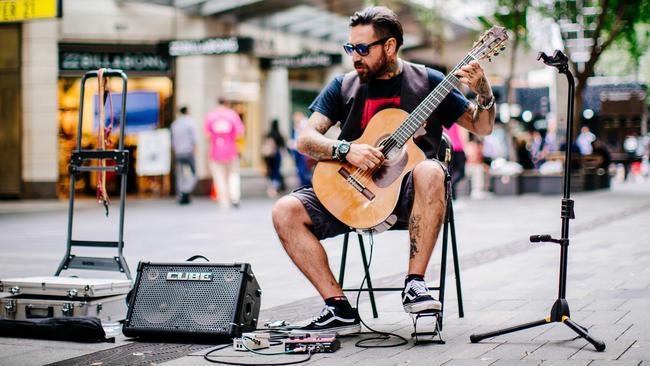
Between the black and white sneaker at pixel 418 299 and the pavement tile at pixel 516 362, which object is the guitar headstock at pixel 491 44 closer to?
the black and white sneaker at pixel 418 299

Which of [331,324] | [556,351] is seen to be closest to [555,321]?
[556,351]

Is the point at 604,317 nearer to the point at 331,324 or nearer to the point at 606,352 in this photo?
the point at 606,352

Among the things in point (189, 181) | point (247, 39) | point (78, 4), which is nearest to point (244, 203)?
point (189, 181)

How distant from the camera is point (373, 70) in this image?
17.5 ft

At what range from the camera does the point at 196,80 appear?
22266mm

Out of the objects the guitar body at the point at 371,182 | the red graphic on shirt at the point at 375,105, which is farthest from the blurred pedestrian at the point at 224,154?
the guitar body at the point at 371,182

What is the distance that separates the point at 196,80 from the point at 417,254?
1770 cm

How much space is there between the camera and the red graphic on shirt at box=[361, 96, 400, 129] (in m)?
5.41

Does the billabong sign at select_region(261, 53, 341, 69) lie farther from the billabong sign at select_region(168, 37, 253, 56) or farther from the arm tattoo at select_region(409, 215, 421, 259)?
the arm tattoo at select_region(409, 215, 421, 259)

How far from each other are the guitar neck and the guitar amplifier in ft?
3.34

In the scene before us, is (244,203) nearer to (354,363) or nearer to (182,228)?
(182,228)

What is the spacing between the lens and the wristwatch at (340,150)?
520 cm

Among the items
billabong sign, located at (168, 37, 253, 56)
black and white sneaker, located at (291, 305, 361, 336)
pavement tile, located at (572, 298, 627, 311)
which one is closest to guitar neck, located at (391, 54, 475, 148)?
black and white sneaker, located at (291, 305, 361, 336)

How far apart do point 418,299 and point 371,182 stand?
654mm
